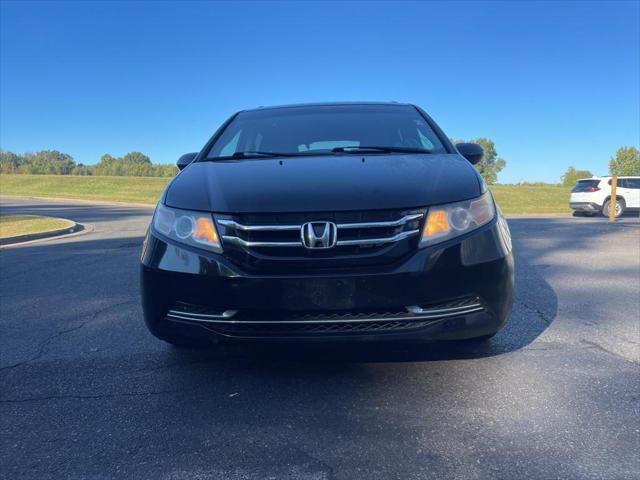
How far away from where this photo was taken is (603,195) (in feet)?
58.3

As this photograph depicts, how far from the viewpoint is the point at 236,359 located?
120 inches

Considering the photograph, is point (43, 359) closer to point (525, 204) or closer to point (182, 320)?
point (182, 320)

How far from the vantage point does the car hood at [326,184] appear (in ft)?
7.66

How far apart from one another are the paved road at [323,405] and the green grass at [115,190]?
26.8 meters

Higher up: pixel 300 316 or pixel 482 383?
pixel 300 316

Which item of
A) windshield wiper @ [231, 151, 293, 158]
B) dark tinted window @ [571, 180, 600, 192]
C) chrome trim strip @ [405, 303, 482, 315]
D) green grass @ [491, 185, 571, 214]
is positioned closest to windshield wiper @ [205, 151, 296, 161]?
windshield wiper @ [231, 151, 293, 158]

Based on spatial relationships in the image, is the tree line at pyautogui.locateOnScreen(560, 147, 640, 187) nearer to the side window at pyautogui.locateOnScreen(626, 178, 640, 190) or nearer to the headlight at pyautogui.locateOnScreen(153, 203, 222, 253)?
the side window at pyautogui.locateOnScreen(626, 178, 640, 190)

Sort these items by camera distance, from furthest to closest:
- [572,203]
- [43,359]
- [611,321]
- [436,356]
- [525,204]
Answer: [525,204]
[572,203]
[611,321]
[43,359]
[436,356]

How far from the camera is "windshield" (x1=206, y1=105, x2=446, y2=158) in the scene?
3.51 meters

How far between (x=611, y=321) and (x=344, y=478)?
2920 millimetres

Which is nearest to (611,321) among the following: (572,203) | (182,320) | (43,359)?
(182,320)

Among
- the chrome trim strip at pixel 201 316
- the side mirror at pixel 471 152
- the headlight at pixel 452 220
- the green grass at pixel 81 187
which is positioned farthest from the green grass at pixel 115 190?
the chrome trim strip at pixel 201 316

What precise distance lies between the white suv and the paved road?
15.6 metres

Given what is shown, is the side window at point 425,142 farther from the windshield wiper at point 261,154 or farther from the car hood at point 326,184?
the windshield wiper at point 261,154
